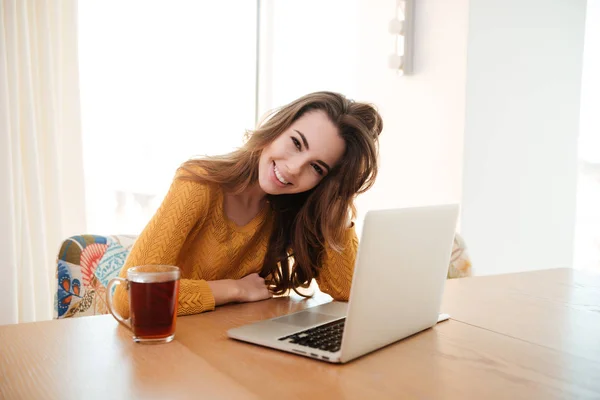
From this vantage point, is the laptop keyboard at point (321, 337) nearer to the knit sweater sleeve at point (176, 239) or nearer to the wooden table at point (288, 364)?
the wooden table at point (288, 364)

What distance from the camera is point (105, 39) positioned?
2951mm

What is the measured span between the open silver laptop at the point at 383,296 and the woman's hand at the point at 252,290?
0.58ft

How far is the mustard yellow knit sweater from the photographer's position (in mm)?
1210

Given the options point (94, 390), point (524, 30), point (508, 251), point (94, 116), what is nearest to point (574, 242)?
point (508, 251)

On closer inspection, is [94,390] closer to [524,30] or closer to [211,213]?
[211,213]

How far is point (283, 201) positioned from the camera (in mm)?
1543

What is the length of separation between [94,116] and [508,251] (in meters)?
2.12

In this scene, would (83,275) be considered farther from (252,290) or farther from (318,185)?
(318,185)

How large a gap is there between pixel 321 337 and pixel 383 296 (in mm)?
123

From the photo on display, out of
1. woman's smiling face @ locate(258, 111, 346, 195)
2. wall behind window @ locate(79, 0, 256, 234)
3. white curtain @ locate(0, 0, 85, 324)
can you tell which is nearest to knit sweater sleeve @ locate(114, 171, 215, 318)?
woman's smiling face @ locate(258, 111, 346, 195)

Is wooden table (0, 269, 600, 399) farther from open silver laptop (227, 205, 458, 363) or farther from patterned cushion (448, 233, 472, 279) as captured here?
patterned cushion (448, 233, 472, 279)

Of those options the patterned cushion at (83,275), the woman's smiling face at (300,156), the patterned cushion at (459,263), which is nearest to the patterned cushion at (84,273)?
the patterned cushion at (83,275)

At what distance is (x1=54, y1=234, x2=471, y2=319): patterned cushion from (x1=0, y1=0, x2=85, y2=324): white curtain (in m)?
1.08

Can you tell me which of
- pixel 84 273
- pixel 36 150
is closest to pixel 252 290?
pixel 84 273
